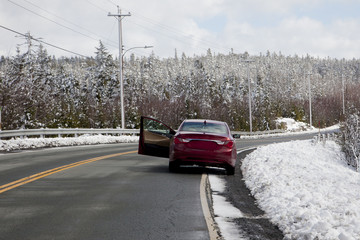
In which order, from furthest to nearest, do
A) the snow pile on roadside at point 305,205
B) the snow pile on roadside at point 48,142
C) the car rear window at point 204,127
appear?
the snow pile on roadside at point 48,142, the car rear window at point 204,127, the snow pile on roadside at point 305,205

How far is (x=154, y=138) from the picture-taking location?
1195 centimetres

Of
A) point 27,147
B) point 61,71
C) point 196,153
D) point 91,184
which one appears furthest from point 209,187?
point 61,71

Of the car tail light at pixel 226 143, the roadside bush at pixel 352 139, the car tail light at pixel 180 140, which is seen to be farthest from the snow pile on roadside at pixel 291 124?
the car tail light at pixel 180 140

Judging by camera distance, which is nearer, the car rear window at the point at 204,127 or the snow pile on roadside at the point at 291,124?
the car rear window at the point at 204,127

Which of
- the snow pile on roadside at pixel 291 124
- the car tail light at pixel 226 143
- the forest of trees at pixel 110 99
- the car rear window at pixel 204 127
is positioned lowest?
the snow pile on roadside at pixel 291 124

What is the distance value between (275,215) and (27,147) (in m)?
15.5

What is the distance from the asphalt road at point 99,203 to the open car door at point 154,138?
1.83 ft

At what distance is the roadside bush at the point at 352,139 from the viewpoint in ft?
75.7

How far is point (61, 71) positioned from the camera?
98875mm

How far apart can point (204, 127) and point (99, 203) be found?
4822mm

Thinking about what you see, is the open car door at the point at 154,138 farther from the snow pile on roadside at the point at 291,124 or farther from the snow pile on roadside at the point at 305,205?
the snow pile on roadside at the point at 291,124

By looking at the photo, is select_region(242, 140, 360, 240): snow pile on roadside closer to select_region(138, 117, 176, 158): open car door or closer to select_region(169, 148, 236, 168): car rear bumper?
select_region(169, 148, 236, 168): car rear bumper

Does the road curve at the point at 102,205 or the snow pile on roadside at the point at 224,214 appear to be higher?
the road curve at the point at 102,205

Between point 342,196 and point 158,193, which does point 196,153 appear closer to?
point 158,193
